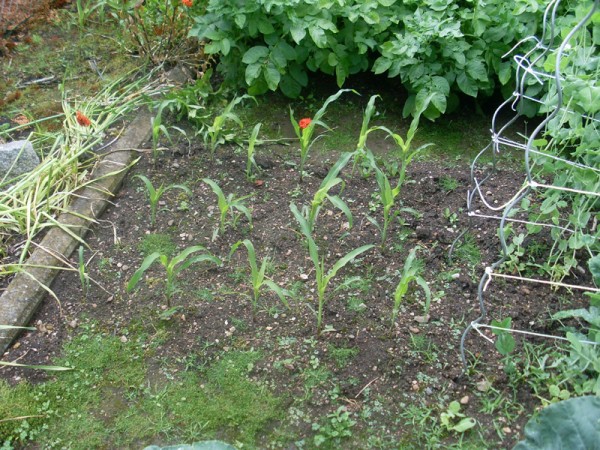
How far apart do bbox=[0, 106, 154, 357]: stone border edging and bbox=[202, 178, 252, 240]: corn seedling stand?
68cm

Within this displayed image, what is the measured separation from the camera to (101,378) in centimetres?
297

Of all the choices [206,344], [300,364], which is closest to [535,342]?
[300,364]

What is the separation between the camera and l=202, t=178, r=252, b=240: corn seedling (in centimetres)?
341

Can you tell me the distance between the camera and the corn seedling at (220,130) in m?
3.94

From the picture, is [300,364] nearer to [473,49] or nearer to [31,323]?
[31,323]

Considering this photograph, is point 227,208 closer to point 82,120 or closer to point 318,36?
point 82,120

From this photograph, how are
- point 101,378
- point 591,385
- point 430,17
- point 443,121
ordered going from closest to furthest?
1. point 591,385
2. point 101,378
3. point 430,17
4. point 443,121

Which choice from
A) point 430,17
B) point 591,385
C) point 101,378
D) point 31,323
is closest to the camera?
point 591,385

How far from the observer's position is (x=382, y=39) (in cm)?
431

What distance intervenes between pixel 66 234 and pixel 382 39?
2.25 m

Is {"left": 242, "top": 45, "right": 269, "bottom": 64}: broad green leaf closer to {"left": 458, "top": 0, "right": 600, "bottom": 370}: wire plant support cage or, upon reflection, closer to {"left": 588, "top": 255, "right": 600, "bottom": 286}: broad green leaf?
{"left": 458, "top": 0, "right": 600, "bottom": 370}: wire plant support cage

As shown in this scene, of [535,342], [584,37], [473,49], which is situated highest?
[584,37]

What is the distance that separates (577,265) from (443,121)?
150cm

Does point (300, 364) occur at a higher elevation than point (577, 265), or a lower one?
lower
